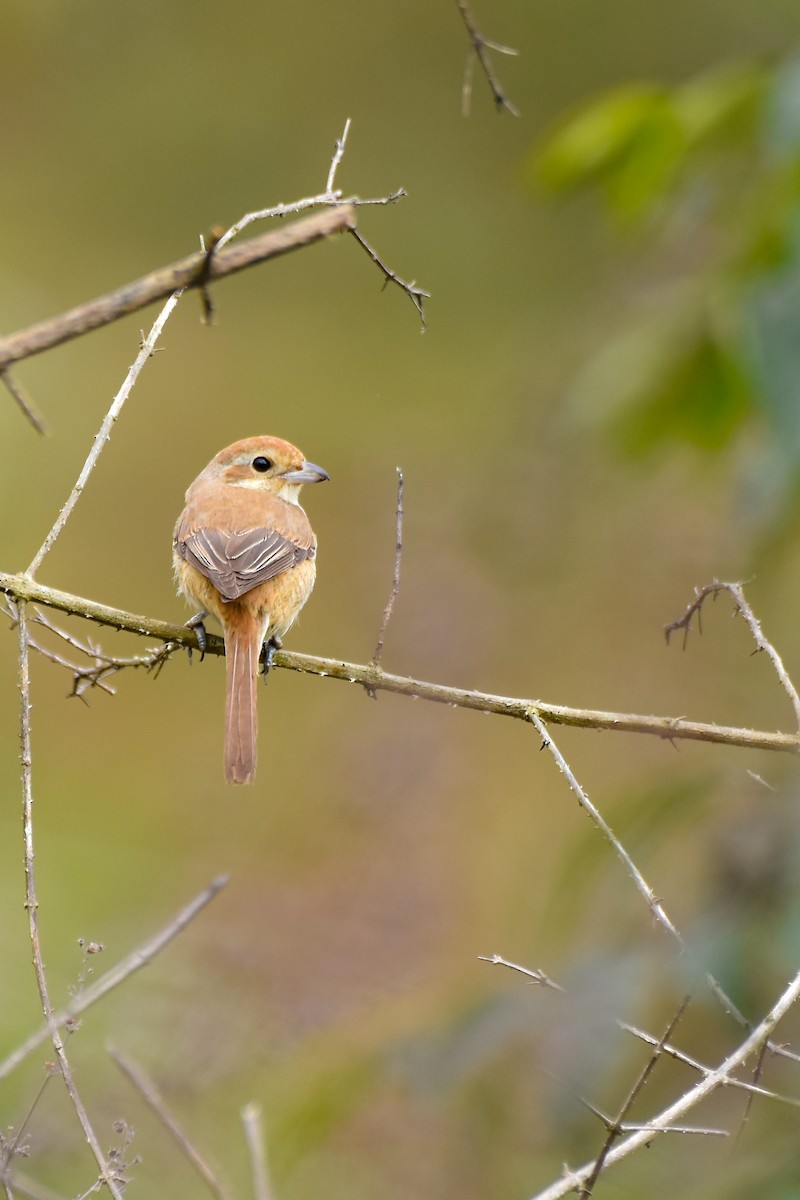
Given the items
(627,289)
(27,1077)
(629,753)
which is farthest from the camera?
(629,753)

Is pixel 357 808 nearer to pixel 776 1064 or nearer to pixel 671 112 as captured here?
pixel 776 1064

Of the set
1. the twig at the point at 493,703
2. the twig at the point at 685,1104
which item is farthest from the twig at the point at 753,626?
the twig at the point at 685,1104

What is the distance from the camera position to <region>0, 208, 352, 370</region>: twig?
76.4 inches

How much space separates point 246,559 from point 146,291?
2031 mm

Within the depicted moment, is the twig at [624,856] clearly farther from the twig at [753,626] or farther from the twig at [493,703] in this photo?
the twig at [753,626]

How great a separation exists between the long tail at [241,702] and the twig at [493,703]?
0.59 m

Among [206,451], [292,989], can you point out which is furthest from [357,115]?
[292,989]

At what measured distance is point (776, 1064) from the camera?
505 cm

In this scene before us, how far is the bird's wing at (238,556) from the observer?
384cm

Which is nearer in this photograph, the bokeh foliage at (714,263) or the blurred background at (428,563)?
the bokeh foliage at (714,263)

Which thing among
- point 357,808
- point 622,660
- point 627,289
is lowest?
point 357,808

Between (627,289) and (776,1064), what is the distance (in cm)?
401

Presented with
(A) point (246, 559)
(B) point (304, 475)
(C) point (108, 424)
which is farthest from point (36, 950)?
(B) point (304, 475)

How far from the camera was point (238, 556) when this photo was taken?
3.95m
